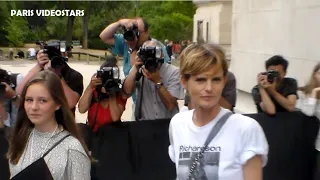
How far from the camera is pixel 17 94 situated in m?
5.88

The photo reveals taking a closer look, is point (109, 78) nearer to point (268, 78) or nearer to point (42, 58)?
point (42, 58)

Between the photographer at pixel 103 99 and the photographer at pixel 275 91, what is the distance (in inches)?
59.9

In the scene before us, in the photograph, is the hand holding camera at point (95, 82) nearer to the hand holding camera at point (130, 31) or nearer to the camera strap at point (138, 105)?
the camera strap at point (138, 105)

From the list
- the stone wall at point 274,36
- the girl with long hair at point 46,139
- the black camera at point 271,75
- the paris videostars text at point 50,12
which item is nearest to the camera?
the girl with long hair at point 46,139

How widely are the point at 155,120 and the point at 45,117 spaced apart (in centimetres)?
247

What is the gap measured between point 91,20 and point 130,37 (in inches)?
2780

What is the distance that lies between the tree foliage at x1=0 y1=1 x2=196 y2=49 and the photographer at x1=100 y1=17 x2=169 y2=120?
51188 millimetres

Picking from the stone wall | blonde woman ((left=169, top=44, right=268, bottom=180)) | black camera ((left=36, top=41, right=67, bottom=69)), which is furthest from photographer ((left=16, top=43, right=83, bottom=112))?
the stone wall

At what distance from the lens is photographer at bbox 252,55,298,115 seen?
20.9 ft

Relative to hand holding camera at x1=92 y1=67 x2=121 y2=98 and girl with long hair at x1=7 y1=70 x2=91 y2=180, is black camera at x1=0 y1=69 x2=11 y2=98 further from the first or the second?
girl with long hair at x1=7 y1=70 x2=91 y2=180

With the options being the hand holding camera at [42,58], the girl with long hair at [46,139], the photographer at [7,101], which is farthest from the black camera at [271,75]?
the girl with long hair at [46,139]

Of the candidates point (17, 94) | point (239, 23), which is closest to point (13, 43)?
point (239, 23)

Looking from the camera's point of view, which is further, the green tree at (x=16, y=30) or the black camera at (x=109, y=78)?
the green tree at (x=16, y=30)

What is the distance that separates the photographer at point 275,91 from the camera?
20.9ft
